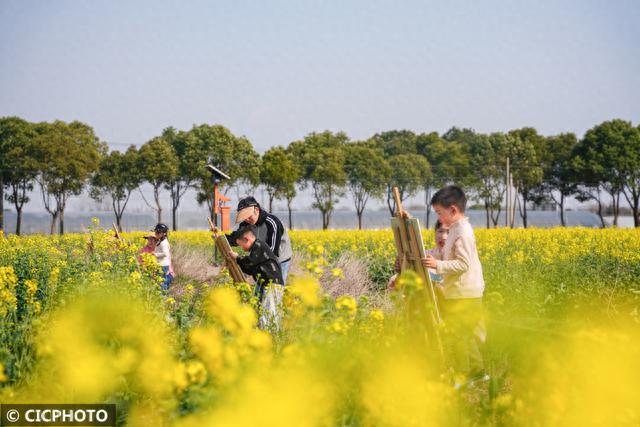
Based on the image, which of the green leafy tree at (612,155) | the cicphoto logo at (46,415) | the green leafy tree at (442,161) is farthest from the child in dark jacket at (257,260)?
the green leafy tree at (612,155)

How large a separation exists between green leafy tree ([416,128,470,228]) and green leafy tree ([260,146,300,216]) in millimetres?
11355

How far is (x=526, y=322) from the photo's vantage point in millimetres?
7367

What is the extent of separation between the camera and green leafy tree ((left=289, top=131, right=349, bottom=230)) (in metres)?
52.7

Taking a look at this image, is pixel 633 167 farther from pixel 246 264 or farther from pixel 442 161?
pixel 246 264

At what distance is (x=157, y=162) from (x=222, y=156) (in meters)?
4.60

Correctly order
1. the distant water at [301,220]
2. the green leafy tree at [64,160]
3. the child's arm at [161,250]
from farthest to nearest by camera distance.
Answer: the distant water at [301,220]
the green leafy tree at [64,160]
the child's arm at [161,250]

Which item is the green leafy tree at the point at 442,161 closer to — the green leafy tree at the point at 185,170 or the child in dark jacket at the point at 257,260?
the green leafy tree at the point at 185,170

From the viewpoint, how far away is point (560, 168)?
6159cm

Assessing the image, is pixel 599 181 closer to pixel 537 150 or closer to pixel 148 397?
pixel 537 150

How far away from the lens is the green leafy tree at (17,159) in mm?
42562

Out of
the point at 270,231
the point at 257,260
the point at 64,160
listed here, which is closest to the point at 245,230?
the point at 257,260

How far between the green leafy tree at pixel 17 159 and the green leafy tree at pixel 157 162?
719 cm

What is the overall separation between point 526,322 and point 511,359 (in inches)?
90.1

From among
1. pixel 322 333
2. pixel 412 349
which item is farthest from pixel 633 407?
pixel 322 333
